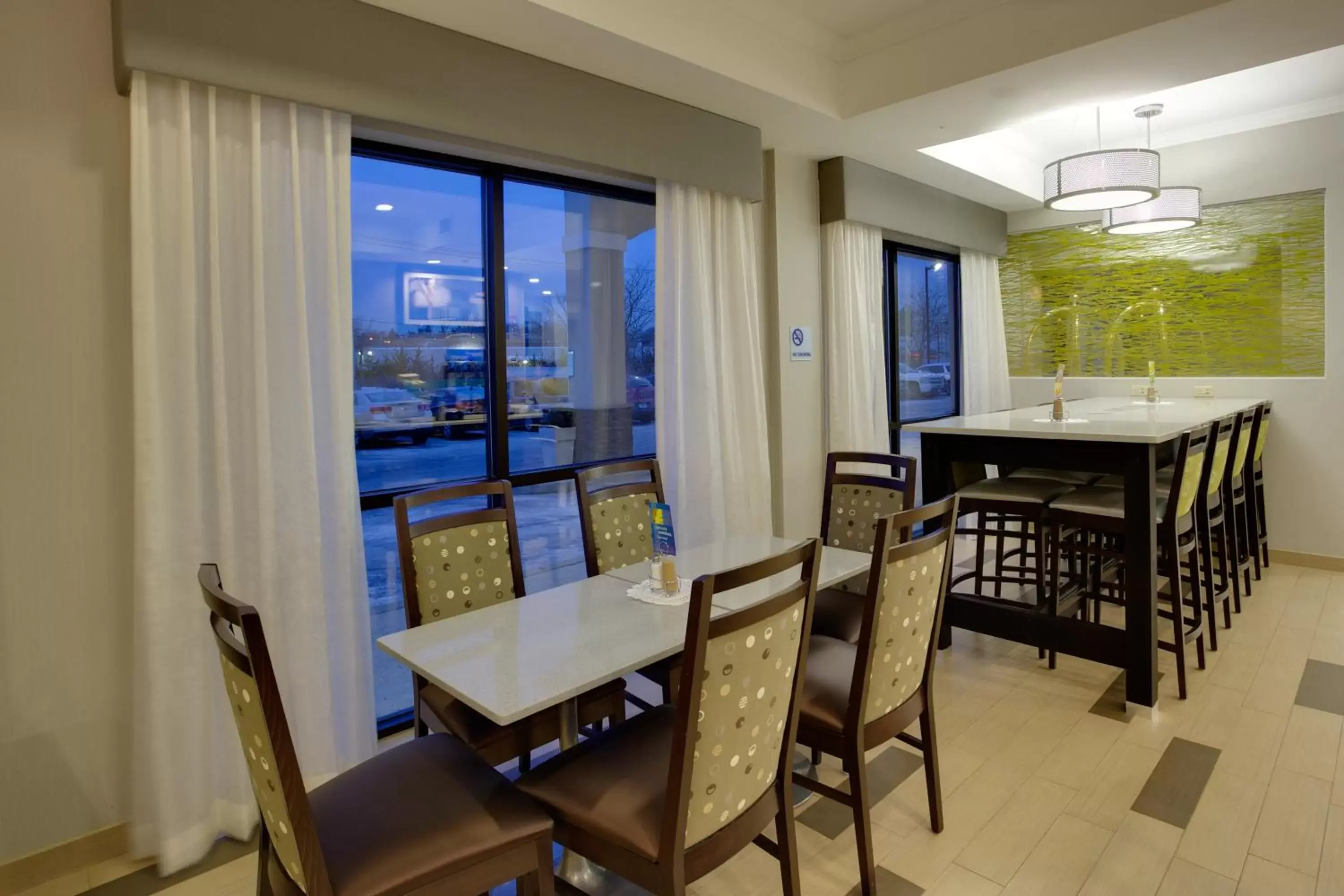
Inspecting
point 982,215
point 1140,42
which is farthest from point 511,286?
point 982,215

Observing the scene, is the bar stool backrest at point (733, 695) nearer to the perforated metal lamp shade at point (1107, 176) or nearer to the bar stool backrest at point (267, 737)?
the bar stool backrest at point (267, 737)

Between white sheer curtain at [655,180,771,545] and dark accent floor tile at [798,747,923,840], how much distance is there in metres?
1.40

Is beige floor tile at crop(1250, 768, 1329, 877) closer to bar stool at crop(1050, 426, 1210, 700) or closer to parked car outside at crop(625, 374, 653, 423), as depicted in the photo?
bar stool at crop(1050, 426, 1210, 700)

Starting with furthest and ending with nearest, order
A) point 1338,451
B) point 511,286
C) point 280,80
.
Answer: point 1338,451 < point 511,286 < point 280,80

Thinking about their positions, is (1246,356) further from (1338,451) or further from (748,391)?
(748,391)

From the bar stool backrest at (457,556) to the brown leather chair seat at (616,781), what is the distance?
738mm

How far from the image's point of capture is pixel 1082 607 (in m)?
3.82

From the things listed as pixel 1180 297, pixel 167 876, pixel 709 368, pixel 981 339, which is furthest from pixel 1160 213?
pixel 167 876

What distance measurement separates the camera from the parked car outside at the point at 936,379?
5980 mm

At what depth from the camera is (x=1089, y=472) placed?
3344 mm

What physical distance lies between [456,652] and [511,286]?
205 centimetres

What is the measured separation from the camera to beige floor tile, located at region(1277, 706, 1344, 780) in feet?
8.45

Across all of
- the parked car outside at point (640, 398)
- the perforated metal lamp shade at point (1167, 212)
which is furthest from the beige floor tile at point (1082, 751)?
the perforated metal lamp shade at point (1167, 212)

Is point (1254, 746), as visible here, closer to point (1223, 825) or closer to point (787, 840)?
point (1223, 825)
